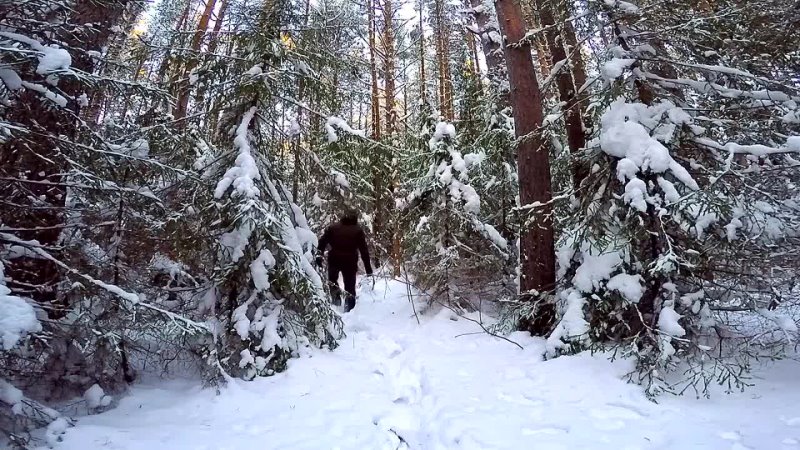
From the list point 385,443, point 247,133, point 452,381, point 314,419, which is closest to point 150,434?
point 314,419

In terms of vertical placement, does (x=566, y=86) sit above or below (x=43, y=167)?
above

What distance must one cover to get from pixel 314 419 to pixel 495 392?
1.74m

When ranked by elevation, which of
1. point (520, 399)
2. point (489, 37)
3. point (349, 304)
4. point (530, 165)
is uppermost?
point (489, 37)

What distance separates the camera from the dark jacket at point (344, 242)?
9000mm

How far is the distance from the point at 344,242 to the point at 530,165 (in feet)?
12.4

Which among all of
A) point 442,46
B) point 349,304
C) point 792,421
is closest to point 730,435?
point 792,421

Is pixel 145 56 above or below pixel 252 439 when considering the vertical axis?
above

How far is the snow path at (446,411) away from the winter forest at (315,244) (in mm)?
31

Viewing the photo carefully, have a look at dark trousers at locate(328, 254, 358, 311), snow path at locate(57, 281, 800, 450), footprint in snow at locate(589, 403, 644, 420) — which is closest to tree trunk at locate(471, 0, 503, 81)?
dark trousers at locate(328, 254, 358, 311)

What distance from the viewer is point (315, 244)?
6.46m

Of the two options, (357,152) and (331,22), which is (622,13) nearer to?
(357,152)

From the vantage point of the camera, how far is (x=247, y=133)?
591 centimetres

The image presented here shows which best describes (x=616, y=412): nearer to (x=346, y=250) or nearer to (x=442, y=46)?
(x=346, y=250)

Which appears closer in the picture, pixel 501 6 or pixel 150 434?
pixel 150 434
